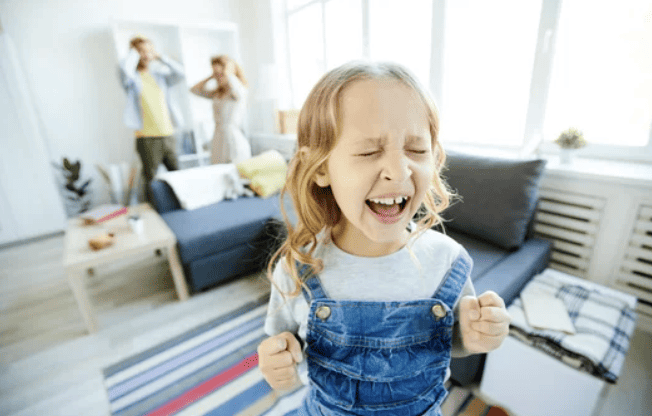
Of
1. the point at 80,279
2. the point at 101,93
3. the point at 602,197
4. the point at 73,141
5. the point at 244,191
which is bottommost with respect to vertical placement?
the point at 80,279

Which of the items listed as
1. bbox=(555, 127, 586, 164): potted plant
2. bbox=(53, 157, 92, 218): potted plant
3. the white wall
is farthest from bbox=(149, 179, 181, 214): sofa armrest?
bbox=(555, 127, 586, 164): potted plant

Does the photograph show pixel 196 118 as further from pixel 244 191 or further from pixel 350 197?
pixel 350 197

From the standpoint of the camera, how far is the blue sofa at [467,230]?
4.13ft

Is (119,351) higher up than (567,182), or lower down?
lower down

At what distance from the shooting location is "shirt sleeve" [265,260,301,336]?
60 centimetres

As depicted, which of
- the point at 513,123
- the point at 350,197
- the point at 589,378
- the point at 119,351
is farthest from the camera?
the point at 513,123

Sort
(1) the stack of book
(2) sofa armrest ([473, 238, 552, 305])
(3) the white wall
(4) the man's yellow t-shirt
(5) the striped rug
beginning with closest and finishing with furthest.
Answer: (2) sofa armrest ([473, 238, 552, 305])
(5) the striped rug
(1) the stack of book
(4) the man's yellow t-shirt
(3) the white wall

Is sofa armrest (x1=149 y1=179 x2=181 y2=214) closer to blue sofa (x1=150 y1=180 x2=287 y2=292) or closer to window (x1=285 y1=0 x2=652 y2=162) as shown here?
blue sofa (x1=150 y1=180 x2=287 y2=292)

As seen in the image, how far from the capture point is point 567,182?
143 cm

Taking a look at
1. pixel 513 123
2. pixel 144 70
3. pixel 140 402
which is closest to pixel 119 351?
pixel 140 402

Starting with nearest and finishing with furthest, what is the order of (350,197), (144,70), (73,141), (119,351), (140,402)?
(350,197), (140,402), (119,351), (144,70), (73,141)

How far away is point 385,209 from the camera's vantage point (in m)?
0.52

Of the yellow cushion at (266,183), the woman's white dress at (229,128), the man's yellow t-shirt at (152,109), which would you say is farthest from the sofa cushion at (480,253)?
the man's yellow t-shirt at (152,109)

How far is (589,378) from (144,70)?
3.26 metres
